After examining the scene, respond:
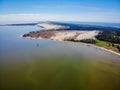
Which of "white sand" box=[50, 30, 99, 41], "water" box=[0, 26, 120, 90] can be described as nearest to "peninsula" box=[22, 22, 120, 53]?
"white sand" box=[50, 30, 99, 41]

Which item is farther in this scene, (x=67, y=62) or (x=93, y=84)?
(x=67, y=62)

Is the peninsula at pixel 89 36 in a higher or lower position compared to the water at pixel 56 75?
higher

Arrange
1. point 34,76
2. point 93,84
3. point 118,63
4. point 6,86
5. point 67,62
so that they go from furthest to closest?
point 118,63 → point 67,62 → point 34,76 → point 93,84 → point 6,86

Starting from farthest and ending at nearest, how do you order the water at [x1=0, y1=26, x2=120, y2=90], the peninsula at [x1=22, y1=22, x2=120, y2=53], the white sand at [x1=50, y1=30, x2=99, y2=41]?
the white sand at [x1=50, y1=30, x2=99, y2=41] < the peninsula at [x1=22, y1=22, x2=120, y2=53] < the water at [x1=0, y1=26, x2=120, y2=90]

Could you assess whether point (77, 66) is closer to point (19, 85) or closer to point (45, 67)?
point (45, 67)

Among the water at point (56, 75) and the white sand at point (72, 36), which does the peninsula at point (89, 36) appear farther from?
the water at point (56, 75)

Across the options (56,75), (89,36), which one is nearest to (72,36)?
(89,36)

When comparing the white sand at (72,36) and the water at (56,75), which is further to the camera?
the white sand at (72,36)

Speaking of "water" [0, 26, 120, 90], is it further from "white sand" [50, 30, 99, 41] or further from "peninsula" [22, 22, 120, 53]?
"white sand" [50, 30, 99, 41]

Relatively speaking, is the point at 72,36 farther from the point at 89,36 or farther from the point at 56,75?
the point at 56,75

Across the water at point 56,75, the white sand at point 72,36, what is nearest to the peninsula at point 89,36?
the white sand at point 72,36

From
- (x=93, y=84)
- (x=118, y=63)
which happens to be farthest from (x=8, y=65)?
(x=118, y=63)
